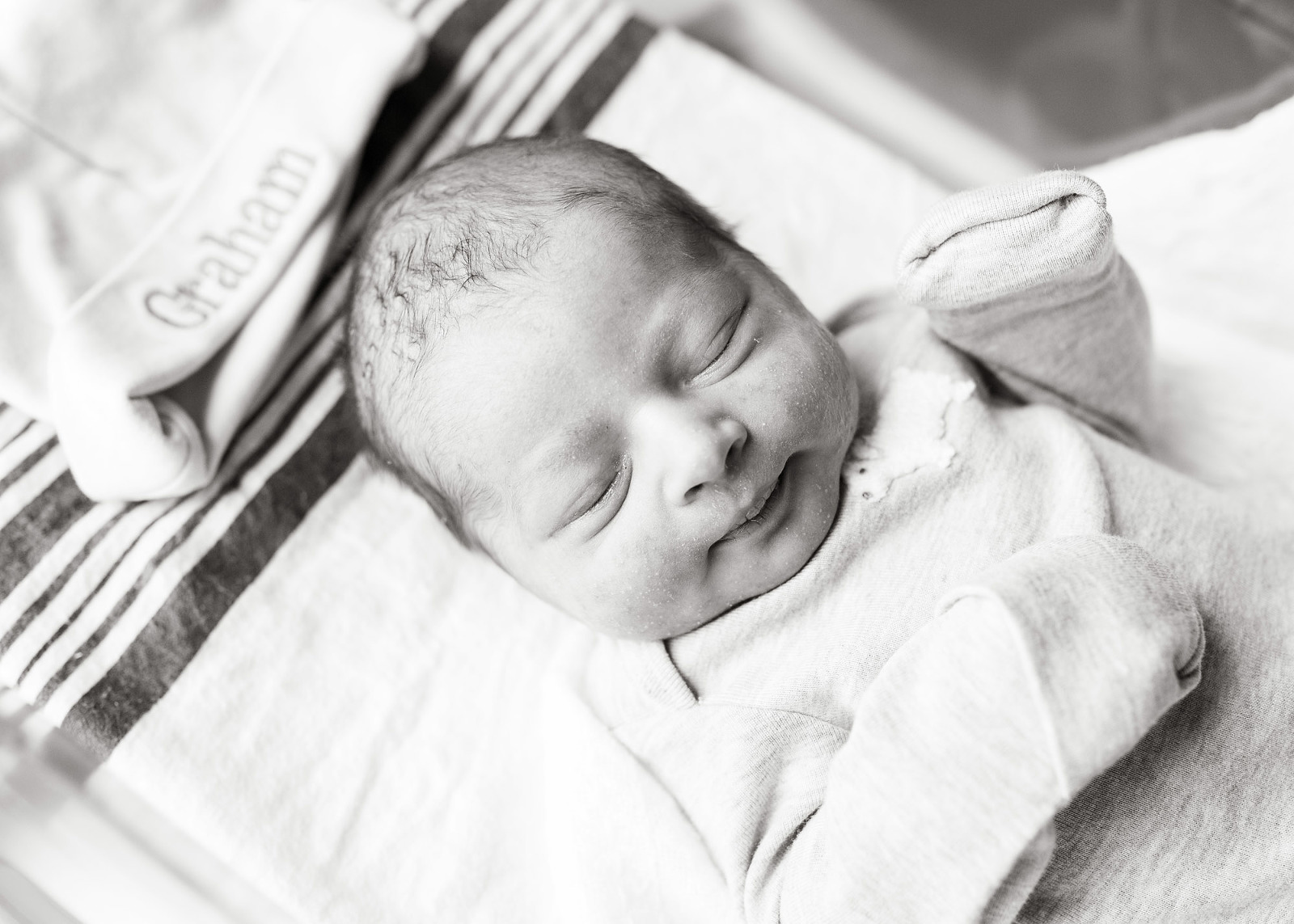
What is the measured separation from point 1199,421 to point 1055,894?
2.02 feet

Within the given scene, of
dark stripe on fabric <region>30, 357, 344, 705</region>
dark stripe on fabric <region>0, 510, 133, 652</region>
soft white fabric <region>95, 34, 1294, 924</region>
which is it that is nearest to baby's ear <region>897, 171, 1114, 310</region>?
soft white fabric <region>95, 34, 1294, 924</region>

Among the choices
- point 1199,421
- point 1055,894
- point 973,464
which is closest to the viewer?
point 1055,894

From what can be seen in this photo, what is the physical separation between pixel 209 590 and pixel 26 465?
8.4 inches

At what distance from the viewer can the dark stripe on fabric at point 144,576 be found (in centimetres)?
94

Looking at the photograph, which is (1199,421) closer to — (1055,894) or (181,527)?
(1055,894)

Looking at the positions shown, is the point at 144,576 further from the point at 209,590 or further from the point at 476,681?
the point at 476,681

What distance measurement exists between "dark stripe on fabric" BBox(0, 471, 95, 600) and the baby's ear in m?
0.81

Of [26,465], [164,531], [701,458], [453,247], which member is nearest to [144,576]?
[164,531]

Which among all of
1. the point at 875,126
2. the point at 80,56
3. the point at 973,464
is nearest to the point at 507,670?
the point at 973,464

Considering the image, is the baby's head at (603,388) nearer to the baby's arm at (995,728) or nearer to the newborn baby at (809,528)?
the newborn baby at (809,528)

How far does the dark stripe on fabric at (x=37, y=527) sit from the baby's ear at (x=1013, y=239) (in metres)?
0.81

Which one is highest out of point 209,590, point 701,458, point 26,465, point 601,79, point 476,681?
point 601,79

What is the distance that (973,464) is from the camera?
0.89 m

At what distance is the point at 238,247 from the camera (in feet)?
3.56
